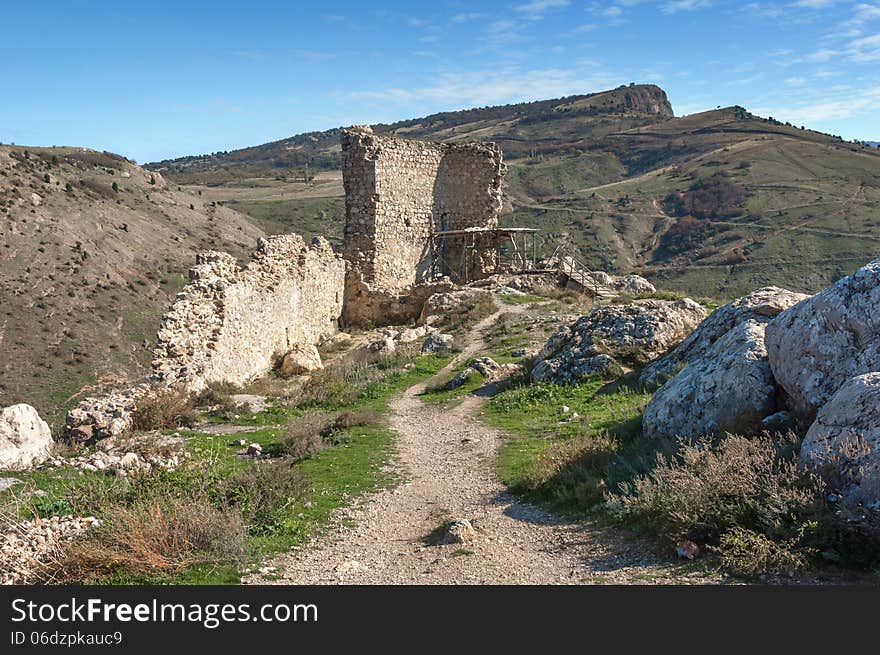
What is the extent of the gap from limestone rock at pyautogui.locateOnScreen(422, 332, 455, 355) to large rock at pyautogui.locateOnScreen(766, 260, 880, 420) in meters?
9.77

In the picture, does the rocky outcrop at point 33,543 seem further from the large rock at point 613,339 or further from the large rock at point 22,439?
the large rock at point 613,339

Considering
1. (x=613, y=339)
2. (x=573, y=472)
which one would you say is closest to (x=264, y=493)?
(x=573, y=472)

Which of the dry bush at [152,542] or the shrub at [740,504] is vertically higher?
the shrub at [740,504]

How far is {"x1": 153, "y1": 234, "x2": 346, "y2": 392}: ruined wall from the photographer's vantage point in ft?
41.0

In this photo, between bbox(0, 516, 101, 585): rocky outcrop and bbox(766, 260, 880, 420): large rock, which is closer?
bbox(0, 516, 101, 585): rocky outcrop

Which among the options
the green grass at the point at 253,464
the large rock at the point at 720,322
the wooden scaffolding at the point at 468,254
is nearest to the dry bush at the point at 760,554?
the green grass at the point at 253,464

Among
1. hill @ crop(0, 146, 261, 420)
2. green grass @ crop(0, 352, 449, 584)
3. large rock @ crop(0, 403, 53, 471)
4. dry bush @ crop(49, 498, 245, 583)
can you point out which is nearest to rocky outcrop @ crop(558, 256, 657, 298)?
green grass @ crop(0, 352, 449, 584)

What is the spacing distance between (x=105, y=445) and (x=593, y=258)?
4675cm

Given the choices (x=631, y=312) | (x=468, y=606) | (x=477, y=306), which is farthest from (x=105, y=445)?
(x=477, y=306)

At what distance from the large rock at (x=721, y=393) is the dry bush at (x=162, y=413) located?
684cm

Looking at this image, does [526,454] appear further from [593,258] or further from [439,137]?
[439,137]

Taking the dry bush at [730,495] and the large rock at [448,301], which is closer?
the dry bush at [730,495]

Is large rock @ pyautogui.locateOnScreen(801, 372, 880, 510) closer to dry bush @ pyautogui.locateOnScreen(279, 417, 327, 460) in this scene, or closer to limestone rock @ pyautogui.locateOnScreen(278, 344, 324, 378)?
dry bush @ pyautogui.locateOnScreen(279, 417, 327, 460)

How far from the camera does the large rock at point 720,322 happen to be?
8.59 meters
